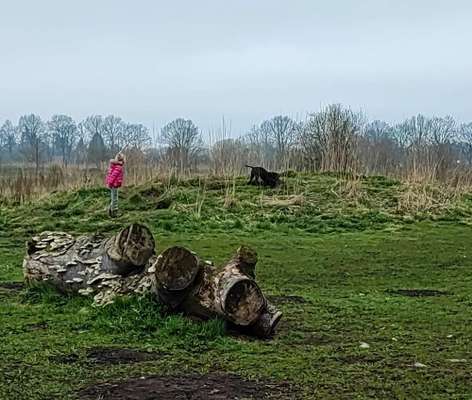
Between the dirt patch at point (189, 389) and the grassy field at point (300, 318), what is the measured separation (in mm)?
99

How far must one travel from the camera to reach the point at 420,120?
47312 millimetres

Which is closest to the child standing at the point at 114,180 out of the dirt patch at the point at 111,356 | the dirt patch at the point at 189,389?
the dirt patch at the point at 111,356

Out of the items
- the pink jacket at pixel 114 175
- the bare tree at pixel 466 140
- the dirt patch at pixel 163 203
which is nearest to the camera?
the pink jacket at pixel 114 175

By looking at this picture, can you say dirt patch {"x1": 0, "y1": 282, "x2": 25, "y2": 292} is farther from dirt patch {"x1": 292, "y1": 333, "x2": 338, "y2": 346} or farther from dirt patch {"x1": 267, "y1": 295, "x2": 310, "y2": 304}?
dirt patch {"x1": 292, "y1": 333, "x2": 338, "y2": 346}

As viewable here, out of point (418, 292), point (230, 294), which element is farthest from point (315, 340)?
point (418, 292)

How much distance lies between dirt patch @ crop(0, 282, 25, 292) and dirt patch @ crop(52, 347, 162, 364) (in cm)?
322

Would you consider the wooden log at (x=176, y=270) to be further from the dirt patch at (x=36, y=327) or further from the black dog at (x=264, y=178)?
the black dog at (x=264, y=178)

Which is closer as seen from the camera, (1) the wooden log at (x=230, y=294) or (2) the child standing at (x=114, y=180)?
(1) the wooden log at (x=230, y=294)

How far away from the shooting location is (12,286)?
855 centimetres

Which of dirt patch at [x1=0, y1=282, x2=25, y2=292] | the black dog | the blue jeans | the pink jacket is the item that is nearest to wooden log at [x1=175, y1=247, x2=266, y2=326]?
dirt patch at [x1=0, y1=282, x2=25, y2=292]

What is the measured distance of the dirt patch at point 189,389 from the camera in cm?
424

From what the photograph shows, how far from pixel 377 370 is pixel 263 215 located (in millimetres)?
11246

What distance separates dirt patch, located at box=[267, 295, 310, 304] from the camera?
302 inches

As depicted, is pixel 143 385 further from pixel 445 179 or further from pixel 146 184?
pixel 445 179
